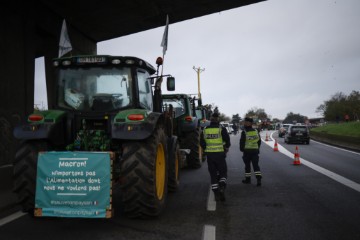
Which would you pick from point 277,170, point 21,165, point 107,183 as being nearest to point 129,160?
point 107,183

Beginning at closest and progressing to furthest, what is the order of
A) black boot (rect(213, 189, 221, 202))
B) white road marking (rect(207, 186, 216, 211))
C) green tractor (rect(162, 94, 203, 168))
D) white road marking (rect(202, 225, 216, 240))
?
white road marking (rect(202, 225, 216, 240)) < white road marking (rect(207, 186, 216, 211)) < black boot (rect(213, 189, 221, 202)) < green tractor (rect(162, 94, 203, 168))

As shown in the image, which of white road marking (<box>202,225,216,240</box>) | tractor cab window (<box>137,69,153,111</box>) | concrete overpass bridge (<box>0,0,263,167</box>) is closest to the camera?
white road marking (<box>202,225,216,240</box>)

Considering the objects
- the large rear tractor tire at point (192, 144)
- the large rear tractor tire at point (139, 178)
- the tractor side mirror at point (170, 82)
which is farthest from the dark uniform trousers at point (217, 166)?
the large rear tractor tire at point (192, 144)

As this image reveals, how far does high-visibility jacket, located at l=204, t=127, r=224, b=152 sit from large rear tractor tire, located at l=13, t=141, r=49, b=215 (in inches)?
142

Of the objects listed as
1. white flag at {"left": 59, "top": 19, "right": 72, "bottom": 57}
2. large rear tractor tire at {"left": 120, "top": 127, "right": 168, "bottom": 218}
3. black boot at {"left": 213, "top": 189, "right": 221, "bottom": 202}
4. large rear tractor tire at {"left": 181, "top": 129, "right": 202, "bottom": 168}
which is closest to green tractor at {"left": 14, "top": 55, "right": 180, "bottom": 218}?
large rear tractor tire at {"left": 120, "top": 127, "right": 168, "bottom": 218}

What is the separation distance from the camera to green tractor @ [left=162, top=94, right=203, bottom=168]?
1151cm

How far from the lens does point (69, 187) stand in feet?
16.0

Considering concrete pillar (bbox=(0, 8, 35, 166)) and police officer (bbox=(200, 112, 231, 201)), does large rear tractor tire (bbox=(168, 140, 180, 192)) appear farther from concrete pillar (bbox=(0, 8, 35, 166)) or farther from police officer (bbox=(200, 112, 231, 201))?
concrete pillar (bbox=(0, 8, 35, 166))

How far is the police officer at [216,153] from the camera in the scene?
286 inches

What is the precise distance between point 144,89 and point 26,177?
2.49 meters

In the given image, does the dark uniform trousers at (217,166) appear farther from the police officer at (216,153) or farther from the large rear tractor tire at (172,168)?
the large rear tractor tire at (172,168)

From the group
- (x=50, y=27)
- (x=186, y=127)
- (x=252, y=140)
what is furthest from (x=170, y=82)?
(x=50, y=27)

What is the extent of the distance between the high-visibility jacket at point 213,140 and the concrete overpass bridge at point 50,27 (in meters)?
3.30

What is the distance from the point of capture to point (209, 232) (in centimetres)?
498
